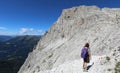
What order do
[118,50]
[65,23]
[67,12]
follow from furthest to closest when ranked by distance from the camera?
[67,12] → [65,23] → [118,50]

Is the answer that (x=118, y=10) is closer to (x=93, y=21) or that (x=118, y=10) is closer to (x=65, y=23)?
(x=93, y=21)

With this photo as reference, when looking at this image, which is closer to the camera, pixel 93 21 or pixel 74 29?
pixel 93 21

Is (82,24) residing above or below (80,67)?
above

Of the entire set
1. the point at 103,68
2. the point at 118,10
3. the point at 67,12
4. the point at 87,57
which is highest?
the point at 67,12

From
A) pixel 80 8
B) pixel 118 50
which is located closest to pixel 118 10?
pixel 80 8

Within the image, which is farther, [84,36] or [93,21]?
[93,21]

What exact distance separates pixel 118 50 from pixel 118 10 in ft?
151

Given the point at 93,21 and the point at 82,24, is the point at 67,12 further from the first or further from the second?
the point at 93,21

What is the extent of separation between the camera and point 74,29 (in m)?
71.5

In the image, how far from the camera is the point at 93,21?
59562 millimetres

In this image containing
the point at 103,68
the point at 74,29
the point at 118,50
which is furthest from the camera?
the point at 74,29

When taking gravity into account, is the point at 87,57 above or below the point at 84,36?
below

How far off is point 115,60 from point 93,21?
40207mm

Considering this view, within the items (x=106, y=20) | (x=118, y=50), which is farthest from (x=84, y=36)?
(x=118, y=50)
